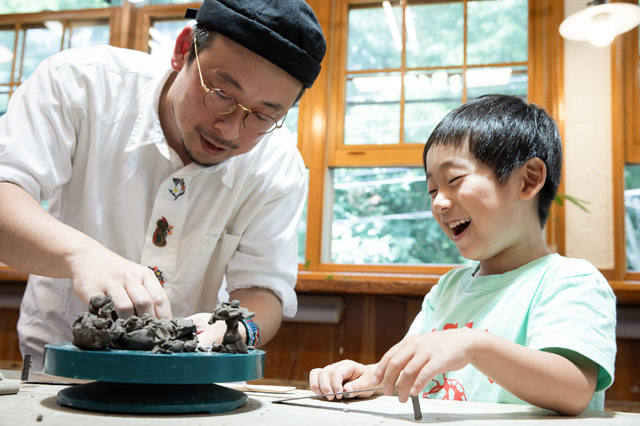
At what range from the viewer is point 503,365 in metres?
0.99

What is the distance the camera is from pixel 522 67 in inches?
157

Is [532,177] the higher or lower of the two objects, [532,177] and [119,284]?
the higher

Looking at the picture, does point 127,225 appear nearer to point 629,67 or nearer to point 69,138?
point 69,138

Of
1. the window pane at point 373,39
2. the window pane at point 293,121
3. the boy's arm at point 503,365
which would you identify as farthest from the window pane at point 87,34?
the boy's arm at point 503,365

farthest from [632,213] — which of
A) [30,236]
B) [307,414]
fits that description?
[30,236]

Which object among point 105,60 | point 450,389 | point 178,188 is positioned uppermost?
point 105,60

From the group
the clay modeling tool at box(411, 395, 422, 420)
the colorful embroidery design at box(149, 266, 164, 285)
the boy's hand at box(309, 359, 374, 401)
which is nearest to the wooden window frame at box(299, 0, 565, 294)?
the colorful embroidery design at box(149, 266, 164, 285)

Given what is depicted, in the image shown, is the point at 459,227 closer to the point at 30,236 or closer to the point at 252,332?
the point at 252,332

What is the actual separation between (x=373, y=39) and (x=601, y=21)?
162cm

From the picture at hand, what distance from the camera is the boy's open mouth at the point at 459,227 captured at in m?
1.41

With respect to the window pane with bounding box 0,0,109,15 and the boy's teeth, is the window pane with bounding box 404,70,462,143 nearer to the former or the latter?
the boy's teeth

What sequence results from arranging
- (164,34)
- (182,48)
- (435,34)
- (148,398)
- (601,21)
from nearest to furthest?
(148,398), (182,48), (601,21), (435,34), (164,34)

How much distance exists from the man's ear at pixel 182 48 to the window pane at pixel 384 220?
2576 millimetres

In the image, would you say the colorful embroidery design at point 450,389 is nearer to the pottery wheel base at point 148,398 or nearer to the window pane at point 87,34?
the pottery wheel base at point 148,398
